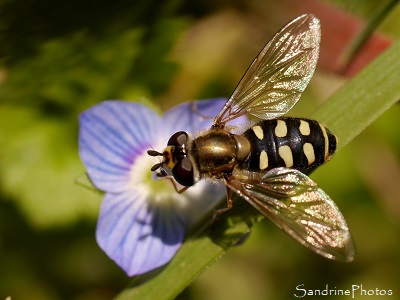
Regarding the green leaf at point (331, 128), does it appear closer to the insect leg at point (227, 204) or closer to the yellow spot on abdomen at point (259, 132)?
the insect leg at point (227, 204)

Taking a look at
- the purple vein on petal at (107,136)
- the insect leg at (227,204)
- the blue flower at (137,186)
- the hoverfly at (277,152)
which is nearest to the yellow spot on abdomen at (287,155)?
the hoverfly at (277,152)

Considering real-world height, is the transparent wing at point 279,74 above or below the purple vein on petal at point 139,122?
above

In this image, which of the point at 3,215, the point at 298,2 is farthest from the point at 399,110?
the point at 3,215

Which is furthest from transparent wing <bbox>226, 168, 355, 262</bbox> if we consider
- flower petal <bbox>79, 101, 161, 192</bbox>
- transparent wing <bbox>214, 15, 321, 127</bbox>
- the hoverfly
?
flower petal <bbox>79, 101, 161, 192</bbox>

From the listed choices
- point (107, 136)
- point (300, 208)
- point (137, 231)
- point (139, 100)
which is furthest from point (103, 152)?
point (300, 208)

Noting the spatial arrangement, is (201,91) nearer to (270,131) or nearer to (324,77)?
(324,77)

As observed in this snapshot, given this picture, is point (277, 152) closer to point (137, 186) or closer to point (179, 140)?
point (179, 140)
